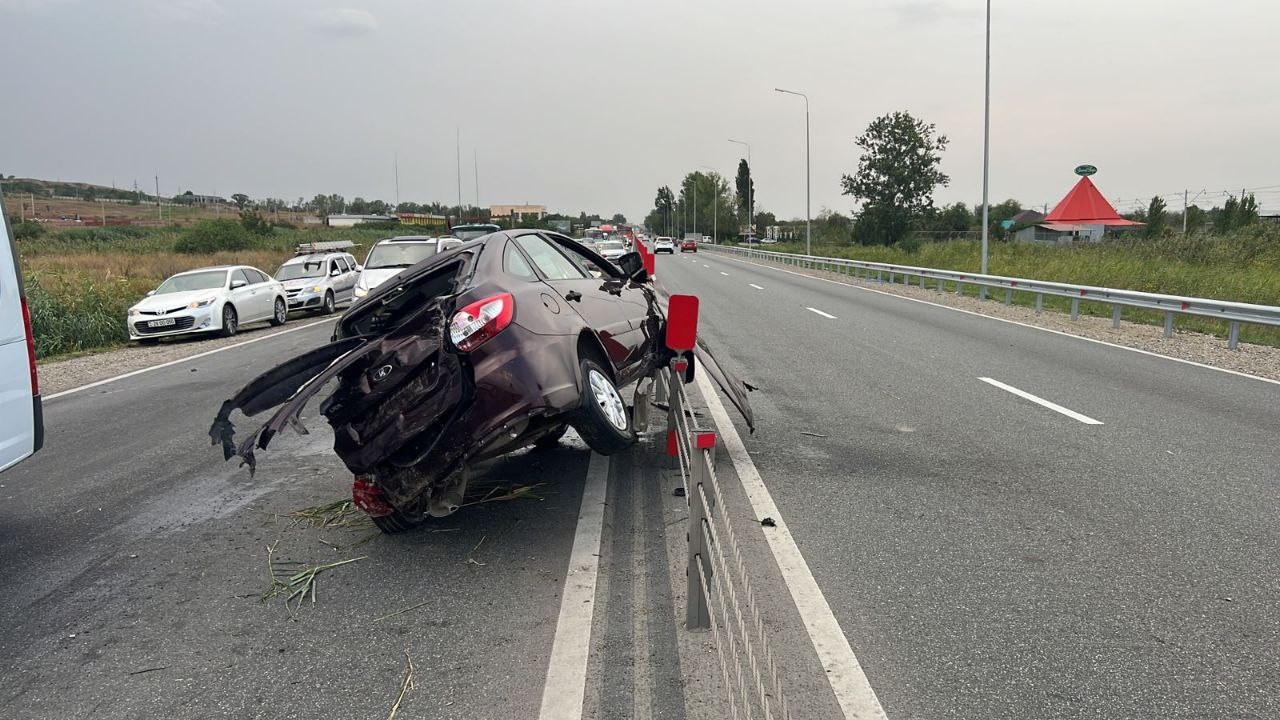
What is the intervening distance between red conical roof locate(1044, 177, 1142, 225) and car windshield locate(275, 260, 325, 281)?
1425 inches

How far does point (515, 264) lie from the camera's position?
5480 mm

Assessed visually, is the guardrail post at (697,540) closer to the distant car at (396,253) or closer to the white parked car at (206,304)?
the white parked car at (206,304)

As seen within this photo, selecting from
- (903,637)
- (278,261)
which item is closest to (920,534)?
(903,637)

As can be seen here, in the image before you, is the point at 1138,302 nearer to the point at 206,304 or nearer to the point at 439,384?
the point at 439,384

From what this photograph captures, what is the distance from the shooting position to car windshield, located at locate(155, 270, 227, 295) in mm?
17797

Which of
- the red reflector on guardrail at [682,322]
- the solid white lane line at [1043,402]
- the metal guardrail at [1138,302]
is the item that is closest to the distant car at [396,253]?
the solid white lane line at [1043,402]

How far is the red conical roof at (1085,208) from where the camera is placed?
1695 inches

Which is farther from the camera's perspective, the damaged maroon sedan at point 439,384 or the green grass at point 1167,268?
the green grass at point 1167,268

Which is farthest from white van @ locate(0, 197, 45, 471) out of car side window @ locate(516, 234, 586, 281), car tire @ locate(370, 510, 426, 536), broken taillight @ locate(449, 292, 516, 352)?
car side window @ locate(516, 234, 586, 281)

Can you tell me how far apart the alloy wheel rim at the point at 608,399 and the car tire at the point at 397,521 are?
1.21 meters

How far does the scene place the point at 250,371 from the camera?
12.1m

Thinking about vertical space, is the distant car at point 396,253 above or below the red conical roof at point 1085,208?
below

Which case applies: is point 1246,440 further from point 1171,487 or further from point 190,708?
point 190,708

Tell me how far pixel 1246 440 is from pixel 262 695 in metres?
7.64
